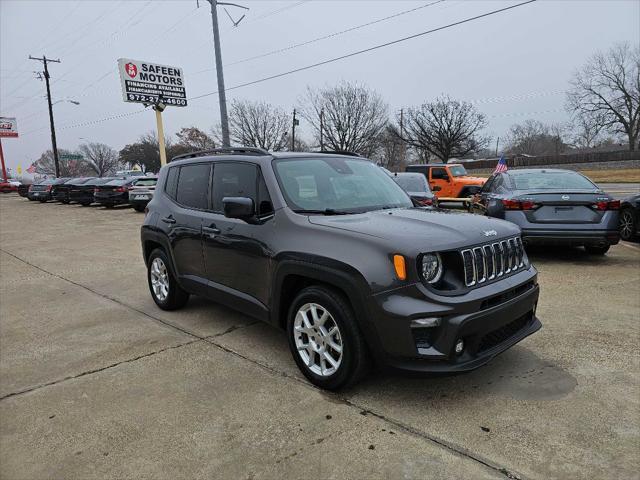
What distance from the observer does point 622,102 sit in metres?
57.0

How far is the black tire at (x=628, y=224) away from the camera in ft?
28.2

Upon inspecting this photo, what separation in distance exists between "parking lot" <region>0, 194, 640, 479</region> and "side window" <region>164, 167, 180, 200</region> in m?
1.41

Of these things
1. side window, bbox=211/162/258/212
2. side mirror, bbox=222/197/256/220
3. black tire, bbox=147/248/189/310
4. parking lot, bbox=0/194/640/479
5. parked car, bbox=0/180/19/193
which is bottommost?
parking lot, bbox=0/194/640/479

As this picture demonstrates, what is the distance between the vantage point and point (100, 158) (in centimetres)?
10206

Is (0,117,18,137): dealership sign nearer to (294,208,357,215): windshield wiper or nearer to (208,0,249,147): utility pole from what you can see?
(208,0,249,147): utility pole

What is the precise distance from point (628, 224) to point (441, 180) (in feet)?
32.7

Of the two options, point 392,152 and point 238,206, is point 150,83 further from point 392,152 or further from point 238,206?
point 392,152

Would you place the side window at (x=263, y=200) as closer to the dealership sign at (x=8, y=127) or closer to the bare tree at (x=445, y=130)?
the bare tree at (x=445, y=130)

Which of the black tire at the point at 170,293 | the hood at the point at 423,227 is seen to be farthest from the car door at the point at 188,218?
the hood at the point at 423,227

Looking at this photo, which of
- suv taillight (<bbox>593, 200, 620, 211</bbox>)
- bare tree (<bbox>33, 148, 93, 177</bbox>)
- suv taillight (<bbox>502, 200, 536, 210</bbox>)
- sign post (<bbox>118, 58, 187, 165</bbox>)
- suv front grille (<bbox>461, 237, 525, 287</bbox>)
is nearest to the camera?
suv front grille (<bbox>461, 237, 525, 287</bbox>)

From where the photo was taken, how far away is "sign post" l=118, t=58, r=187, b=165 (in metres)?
25.5

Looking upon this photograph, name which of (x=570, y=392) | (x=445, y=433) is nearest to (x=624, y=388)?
(x=570, y=392)

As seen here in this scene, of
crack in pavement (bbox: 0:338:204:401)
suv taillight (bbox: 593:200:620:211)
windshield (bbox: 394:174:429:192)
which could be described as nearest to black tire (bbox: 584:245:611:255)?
suv taillight (bbox: 593:200:620:211)

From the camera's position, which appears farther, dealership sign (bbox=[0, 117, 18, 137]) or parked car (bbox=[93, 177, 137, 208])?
dealership sign (bbox=[0, 117, 18, 137])
